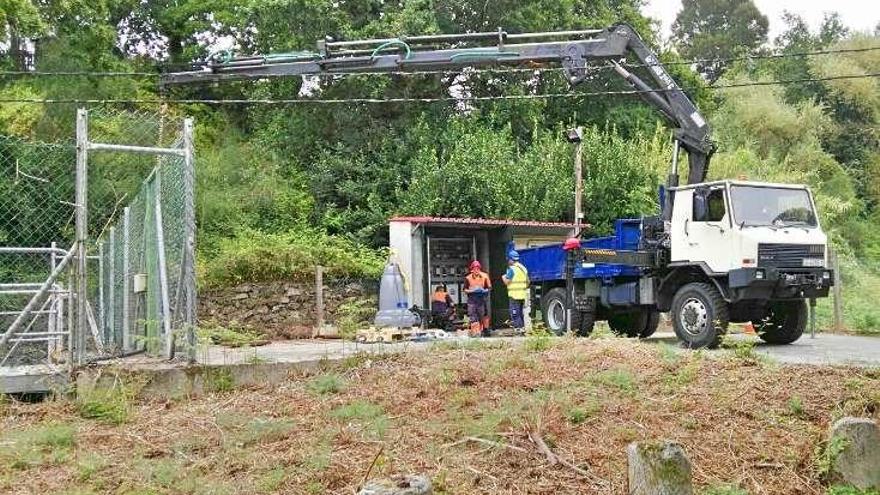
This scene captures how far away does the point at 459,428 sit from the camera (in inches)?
261

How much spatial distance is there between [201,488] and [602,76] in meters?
23.7

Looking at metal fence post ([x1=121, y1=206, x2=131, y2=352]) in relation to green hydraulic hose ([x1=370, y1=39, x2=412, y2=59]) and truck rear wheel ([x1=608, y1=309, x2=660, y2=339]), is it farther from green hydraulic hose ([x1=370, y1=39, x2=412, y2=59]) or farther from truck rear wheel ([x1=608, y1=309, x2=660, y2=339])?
truck rear wheel ([x1=608, y1=309, x2=660, y2=339])

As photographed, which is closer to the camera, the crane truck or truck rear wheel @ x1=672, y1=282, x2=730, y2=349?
truck rear wheel @ x1=672, y1=282, x2=730, y2=349

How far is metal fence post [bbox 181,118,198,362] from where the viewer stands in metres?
7.99

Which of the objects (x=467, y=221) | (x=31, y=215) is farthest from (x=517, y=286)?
(x=31, y=215)

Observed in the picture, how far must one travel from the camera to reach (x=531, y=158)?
2244 cm

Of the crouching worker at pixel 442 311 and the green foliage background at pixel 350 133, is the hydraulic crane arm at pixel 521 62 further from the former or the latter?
the crouching worker at pixel 442 311

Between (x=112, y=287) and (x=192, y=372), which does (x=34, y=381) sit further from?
(x=112, y=287)

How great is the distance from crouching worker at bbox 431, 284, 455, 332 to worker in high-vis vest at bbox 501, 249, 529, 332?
5.26 ft

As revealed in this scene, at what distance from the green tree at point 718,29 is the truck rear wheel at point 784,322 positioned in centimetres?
4097

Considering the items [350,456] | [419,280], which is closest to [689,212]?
[419,280]

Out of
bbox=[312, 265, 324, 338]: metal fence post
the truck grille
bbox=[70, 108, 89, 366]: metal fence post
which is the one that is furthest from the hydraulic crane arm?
bbox=[70, 108, 89, 366]: metal fence post

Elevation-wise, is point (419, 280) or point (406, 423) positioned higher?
point (419, 280)

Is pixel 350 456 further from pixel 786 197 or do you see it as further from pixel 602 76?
pixel 602 76
